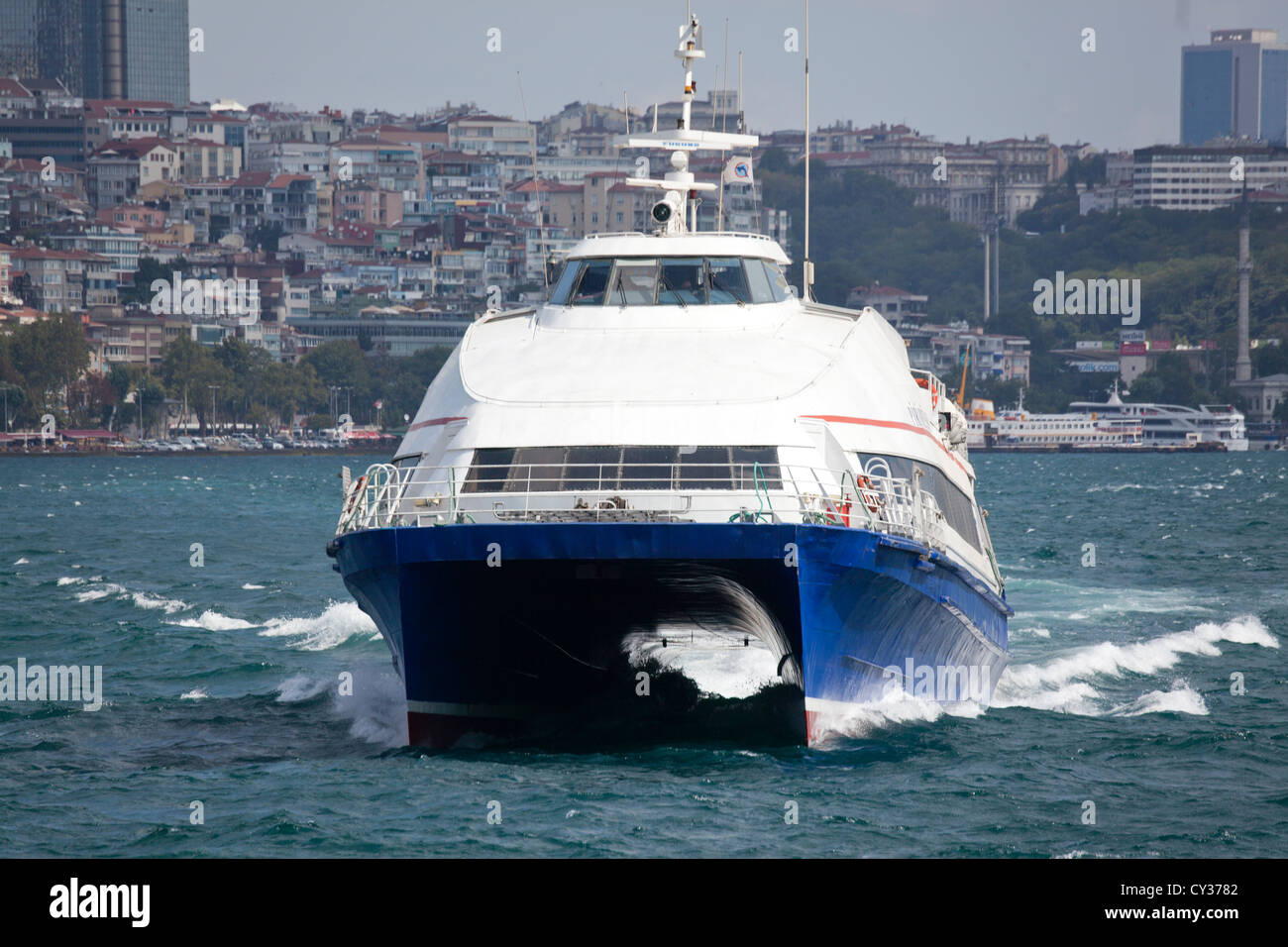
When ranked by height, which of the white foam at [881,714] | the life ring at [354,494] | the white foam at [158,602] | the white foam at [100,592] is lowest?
the white foam at [100,592]

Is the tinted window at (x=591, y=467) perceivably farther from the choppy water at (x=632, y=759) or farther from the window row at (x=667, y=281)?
the window row at (x=667, y=281)

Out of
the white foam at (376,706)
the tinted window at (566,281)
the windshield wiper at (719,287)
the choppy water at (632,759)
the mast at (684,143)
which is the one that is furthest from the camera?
the mast at (684,143)

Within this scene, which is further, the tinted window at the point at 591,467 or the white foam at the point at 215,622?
the white foam at the point at 215,622

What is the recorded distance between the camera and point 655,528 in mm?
19578

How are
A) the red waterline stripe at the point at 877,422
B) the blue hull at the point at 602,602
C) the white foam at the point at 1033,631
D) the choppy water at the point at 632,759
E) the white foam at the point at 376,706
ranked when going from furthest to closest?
the white foam at the point at 1033,631 → the white foam at the point at 376,706 → the red waterline stripe at the point at 877,422 → the blue hull at the point at 602,602 → the choppy water at the point at 632,759

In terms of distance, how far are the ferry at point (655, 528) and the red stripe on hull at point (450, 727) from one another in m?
0.02

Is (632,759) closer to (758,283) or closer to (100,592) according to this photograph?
(758,283)

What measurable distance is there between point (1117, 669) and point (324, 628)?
1452 centimetres

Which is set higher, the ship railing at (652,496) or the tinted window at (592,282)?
the tinted window at (592,282)

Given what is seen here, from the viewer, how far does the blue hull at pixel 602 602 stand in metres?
19.8

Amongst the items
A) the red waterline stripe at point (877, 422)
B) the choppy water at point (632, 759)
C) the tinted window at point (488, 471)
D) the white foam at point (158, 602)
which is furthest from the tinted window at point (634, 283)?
the white foam at point (158, 602)

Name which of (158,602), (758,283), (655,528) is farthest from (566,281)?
(158,602)
